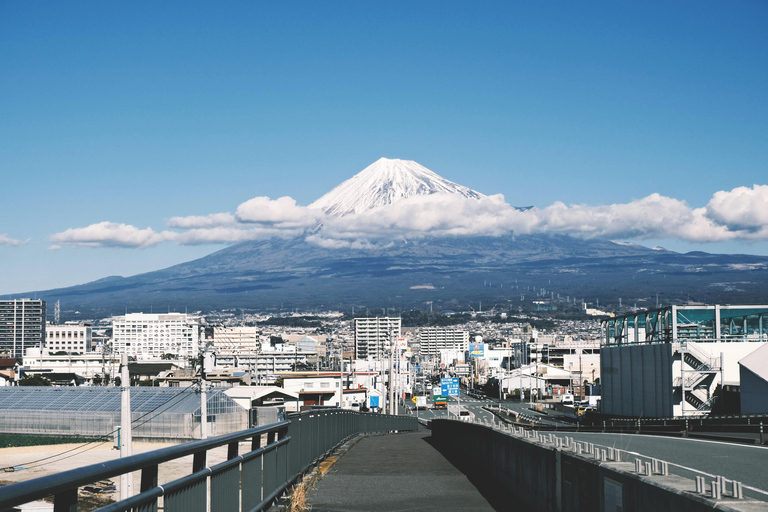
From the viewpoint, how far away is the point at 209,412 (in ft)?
231

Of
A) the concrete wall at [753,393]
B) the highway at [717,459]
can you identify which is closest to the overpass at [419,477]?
the highway at [717,459]

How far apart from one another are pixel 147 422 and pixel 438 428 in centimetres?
4295

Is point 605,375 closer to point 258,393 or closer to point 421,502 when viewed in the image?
point 258,393

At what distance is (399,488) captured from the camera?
15.9m

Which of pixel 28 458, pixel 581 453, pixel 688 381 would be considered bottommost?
pixel 28 458

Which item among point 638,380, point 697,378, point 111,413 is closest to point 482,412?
point 638,380

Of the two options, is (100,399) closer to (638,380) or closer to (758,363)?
(638,380)

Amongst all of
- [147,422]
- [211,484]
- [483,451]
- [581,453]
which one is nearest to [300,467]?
[483,451]

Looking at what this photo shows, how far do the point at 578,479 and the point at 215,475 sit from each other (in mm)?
4358

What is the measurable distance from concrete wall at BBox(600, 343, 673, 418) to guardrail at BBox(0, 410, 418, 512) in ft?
164

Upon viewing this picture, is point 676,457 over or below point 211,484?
below

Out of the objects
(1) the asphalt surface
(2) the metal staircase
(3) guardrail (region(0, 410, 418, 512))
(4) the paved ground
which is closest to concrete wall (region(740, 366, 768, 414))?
(2) the metal staircase

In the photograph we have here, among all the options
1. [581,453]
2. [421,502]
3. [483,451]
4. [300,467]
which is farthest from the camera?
[483,451]

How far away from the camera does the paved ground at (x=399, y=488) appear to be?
13.8 meters
